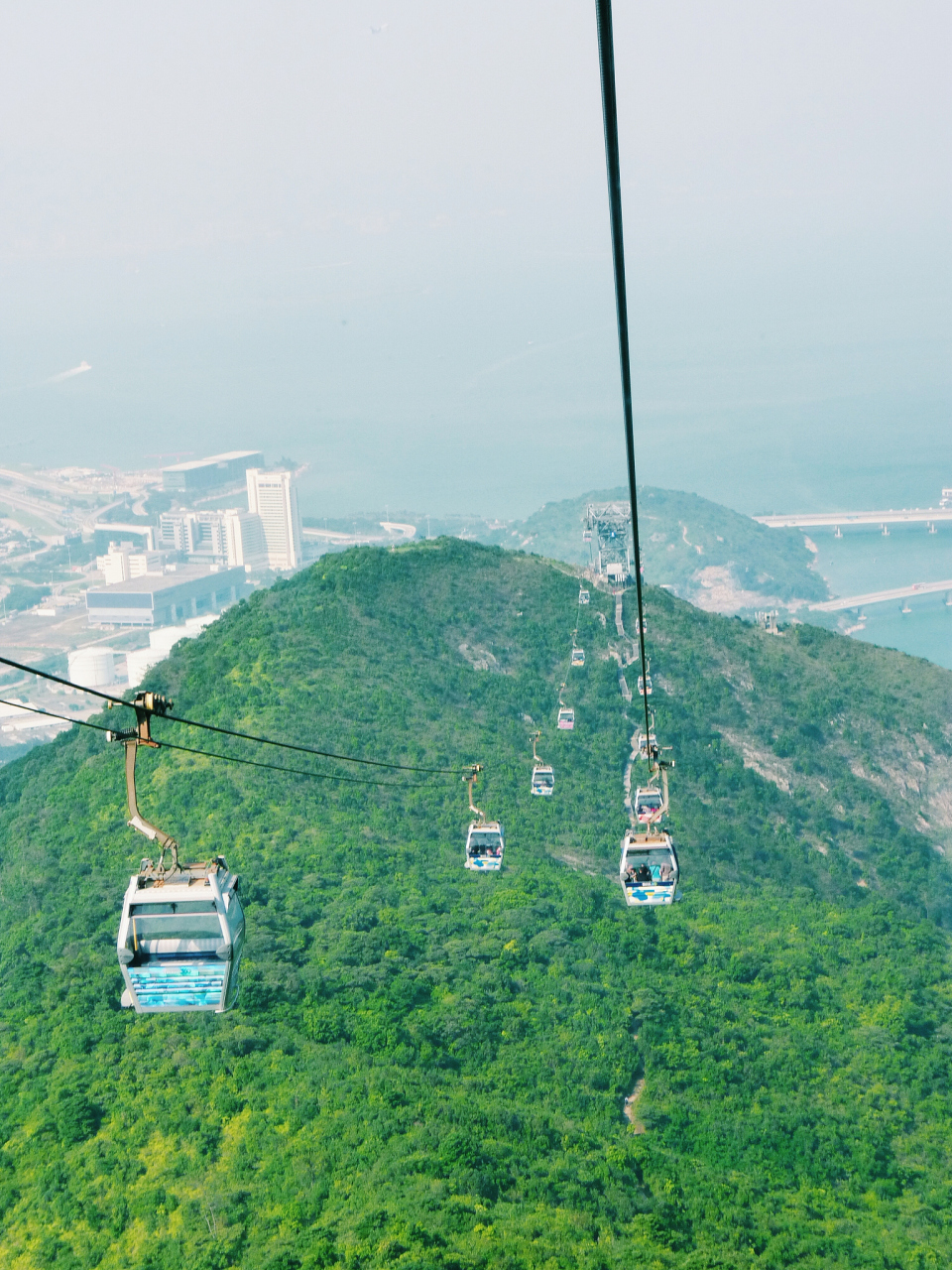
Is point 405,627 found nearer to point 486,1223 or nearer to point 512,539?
point 486,1223

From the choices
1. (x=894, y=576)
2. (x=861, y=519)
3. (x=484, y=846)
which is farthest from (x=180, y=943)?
(x=861, y=519)

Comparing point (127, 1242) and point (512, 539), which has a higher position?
point (512, 539)

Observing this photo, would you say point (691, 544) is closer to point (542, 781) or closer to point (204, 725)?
point (542, 781)

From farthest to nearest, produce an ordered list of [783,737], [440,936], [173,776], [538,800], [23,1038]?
[783,737] < [538,800] < [173,776] < [440,936] < [23,1038]

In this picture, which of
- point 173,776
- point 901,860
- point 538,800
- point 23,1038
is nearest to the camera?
point 23,1038

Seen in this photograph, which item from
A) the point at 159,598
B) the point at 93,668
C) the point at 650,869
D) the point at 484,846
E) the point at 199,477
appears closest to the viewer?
the point at 650,869

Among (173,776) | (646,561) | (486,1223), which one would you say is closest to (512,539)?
(646,561)

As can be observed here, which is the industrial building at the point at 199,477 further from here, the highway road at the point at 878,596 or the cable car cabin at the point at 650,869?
the cable car cabin at the point at 650,869
